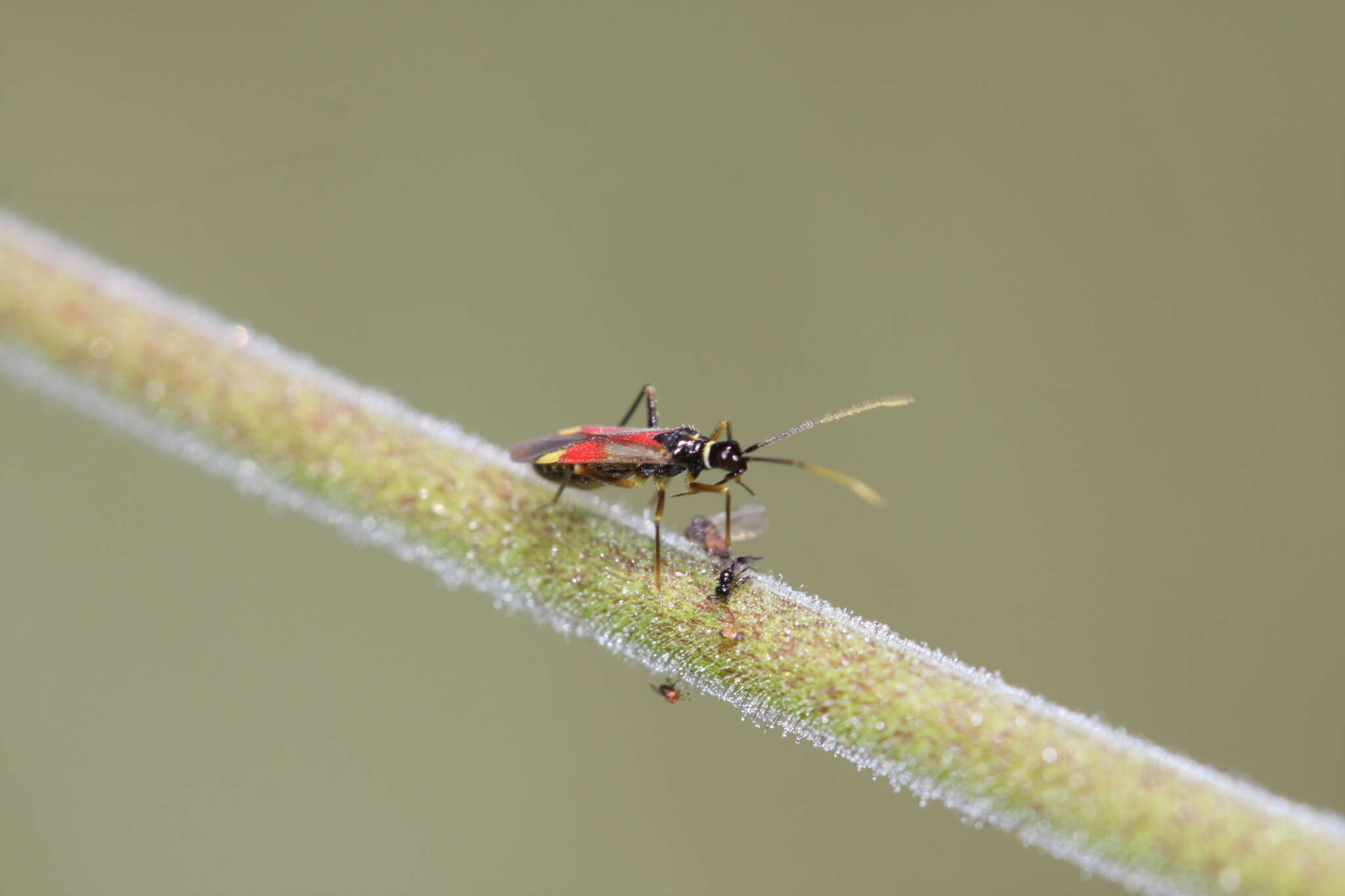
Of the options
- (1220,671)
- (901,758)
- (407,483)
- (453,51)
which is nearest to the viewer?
(901,758)

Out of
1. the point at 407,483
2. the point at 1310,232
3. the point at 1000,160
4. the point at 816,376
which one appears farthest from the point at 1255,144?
the point at 407,483

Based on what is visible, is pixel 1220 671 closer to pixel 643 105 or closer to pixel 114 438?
pixel 643 105

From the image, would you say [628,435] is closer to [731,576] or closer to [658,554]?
[658,554]

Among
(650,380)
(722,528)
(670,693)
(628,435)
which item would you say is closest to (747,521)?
(722,528)

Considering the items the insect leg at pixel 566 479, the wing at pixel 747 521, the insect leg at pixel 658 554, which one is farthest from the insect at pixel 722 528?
the insect leg at pixel 566 479

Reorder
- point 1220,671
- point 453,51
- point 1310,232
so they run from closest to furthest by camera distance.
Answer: point 1220,671, point 1310,232, point 453,51
